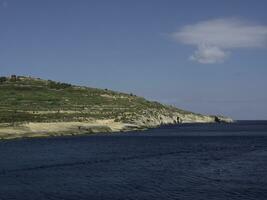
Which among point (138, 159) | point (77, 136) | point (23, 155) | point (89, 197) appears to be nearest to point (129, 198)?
point (89, 197)

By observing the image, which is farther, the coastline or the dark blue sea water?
the coastline

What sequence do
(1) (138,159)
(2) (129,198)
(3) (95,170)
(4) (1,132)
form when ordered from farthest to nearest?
(4) (1,132)
(1) (138,159)
(3) (95,170)
(2) (129,198)

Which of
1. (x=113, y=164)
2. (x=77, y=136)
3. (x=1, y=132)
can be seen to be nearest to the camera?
(x=113, y=164)

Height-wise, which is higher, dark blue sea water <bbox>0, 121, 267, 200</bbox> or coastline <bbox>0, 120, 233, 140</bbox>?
coastline <bbox>0, 120, 233, 140</bbox>

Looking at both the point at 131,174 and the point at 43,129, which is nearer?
the point at 131,174

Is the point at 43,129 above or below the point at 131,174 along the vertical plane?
above

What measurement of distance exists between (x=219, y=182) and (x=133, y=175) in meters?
14.3

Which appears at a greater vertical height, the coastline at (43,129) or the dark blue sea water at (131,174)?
the coastline at (43,129)

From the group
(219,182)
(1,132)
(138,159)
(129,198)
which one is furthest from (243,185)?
(1,132)

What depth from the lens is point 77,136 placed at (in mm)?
182500

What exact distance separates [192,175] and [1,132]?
91511 millimetres

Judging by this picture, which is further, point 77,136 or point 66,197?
point 77,136

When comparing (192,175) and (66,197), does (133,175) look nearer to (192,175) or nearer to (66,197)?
(192,175)

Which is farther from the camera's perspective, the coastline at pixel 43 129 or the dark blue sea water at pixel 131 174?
the coastline at pixel 43 129
